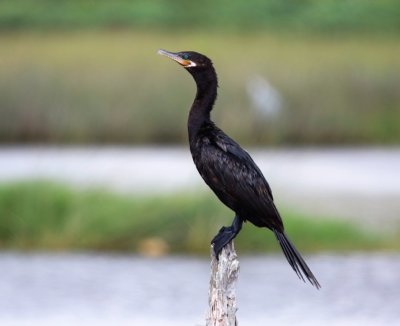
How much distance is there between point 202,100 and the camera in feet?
20.2

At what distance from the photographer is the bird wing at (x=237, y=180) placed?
6.03 metres

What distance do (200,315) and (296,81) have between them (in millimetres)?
8552

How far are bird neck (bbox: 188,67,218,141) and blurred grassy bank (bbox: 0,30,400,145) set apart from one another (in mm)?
→ 7398

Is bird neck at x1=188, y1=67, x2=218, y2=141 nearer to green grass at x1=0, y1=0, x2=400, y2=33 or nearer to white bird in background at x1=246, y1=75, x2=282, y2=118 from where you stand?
white bird in background at x1=246, y1=75, x2=282, y2=118

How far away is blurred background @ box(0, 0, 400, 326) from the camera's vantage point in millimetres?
9211

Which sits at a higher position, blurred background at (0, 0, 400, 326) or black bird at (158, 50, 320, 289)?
blurred background at (0, 0, 400, 326)

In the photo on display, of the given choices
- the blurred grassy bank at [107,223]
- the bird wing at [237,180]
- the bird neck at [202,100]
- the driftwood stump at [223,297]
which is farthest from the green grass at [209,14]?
the driftwood stump at [223,297]

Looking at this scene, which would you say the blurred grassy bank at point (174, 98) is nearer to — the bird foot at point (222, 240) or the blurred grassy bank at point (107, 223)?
the blurred grassy bank at point (107, 223)

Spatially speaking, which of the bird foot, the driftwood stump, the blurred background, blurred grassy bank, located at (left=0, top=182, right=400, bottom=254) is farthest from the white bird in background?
the driftwood stump

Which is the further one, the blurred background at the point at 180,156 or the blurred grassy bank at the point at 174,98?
the blurred grassy bank at the point at 174,98

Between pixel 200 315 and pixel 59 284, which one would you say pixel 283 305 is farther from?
pixel 59 284

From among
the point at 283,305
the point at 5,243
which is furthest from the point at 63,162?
the point at 283,305

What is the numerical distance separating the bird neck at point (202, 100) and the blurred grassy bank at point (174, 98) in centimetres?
740

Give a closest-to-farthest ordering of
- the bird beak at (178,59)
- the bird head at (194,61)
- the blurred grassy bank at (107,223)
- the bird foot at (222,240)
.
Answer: the bird foot at (222,240) < the bird beak at (178,59) < the bird head at (194,61) < the blurred grassy bank at (107,223)
